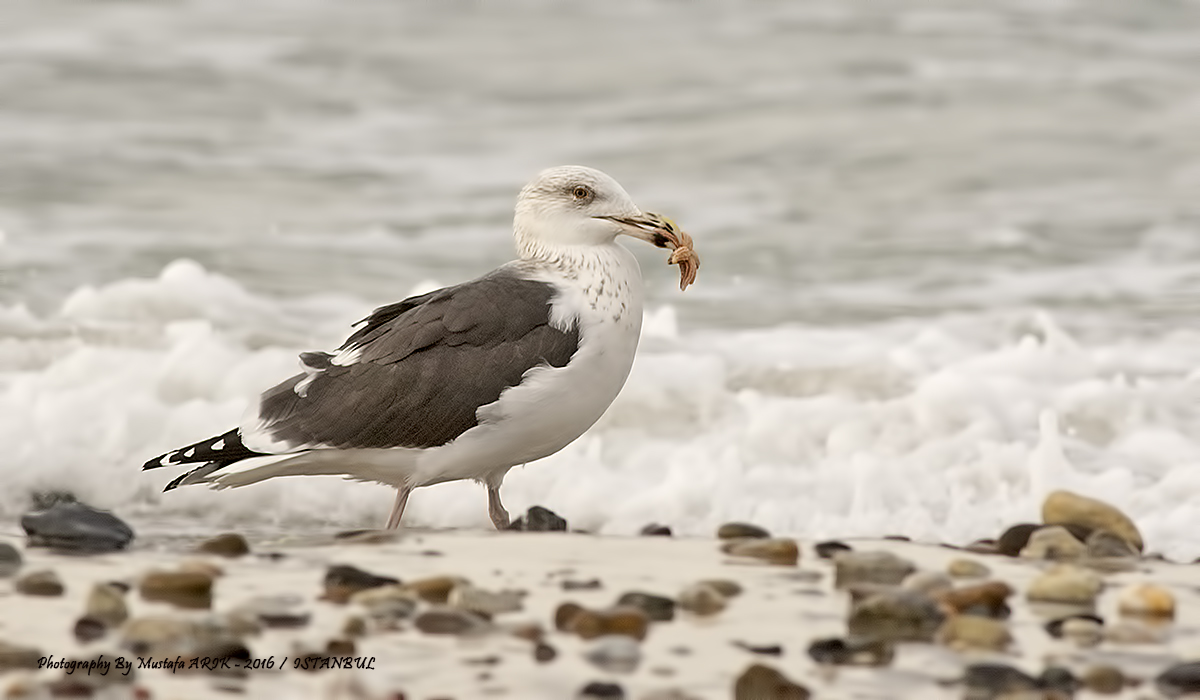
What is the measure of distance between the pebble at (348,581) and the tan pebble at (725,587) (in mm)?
919

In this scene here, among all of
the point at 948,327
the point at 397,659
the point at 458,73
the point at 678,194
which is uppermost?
the point at 458,73

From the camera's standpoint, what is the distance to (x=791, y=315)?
1132 centimetres

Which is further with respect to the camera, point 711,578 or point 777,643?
point 711,578

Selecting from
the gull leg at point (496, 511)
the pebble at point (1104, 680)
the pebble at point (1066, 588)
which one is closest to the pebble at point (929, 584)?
the pebble at point (1066, 588)

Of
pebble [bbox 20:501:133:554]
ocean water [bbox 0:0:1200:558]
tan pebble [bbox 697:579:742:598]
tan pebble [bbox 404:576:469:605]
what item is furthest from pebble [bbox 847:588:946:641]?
ocean water [bbox 0:0:1200:558]

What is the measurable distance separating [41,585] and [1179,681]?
309 centimetres

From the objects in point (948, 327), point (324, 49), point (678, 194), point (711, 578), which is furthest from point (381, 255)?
point (711, 578)

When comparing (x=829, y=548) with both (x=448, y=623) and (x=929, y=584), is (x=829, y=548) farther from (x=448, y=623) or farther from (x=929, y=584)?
(x=448, y=623)

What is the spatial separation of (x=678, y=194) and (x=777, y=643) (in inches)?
437

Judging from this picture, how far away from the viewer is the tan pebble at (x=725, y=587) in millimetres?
4621

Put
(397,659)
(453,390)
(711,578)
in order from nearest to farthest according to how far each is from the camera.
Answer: (397,659) → (711,578) → (453,390)

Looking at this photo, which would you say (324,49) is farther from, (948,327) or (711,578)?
(711,578)

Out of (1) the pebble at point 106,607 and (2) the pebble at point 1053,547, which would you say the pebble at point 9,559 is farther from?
(2) the pebble at point 1053,547

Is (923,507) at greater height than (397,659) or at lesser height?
greater
